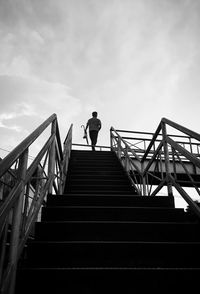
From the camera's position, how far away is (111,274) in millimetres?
1980

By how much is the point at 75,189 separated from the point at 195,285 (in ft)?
8.62

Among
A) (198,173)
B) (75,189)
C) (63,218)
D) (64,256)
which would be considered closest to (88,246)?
(64,256)

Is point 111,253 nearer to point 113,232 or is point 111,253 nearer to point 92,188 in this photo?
point 113,232

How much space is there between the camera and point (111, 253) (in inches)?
87.9

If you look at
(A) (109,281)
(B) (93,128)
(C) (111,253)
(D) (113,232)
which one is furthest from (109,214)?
(B) (93,128)

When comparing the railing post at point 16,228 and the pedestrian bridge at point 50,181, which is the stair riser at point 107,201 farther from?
the railing post at point 16,228

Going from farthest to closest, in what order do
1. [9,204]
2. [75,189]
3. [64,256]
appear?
[75,189], [64,256], [9,204]

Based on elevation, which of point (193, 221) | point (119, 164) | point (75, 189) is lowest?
point (193, 221)

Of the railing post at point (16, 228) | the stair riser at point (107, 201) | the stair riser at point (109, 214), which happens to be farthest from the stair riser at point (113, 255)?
the stair riser at point (107, 201)

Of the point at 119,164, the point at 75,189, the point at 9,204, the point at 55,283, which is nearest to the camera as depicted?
the point at 9,204

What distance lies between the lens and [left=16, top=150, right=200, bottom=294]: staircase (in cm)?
193

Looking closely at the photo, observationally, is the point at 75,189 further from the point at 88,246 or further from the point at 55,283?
the point at 55,283

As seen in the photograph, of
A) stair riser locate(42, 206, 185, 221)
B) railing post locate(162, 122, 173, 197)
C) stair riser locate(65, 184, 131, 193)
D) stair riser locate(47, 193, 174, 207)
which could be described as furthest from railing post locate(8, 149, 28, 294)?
stair riser locate(65, 184, 131, 193)

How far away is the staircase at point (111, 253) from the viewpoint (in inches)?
76.1
